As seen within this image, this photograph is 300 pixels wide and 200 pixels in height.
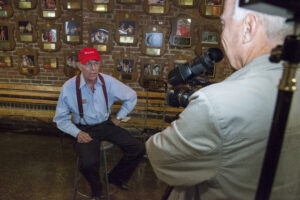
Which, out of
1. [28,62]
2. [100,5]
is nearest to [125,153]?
[100,5]

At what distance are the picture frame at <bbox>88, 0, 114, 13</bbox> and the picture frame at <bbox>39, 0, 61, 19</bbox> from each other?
0.55m

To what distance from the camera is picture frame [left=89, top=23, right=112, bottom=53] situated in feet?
11.6

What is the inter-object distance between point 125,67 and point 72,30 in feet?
3.46

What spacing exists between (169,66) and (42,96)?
7.50 ft

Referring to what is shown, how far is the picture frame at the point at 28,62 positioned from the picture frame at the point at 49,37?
0.73 feet

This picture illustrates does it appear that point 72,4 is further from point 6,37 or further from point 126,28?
point 6,37

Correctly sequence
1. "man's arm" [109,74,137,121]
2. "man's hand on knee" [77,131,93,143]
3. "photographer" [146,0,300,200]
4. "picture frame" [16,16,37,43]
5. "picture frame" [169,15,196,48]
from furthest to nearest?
"picture frame" [16,16,37,43] → "picture frame" [169,15,196,48] → "man's arm" [109,74,137,121] → "man's hand on knee" [77,131,93,143] → "photographer" [146,0,300,200]

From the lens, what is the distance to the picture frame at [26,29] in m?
3.63

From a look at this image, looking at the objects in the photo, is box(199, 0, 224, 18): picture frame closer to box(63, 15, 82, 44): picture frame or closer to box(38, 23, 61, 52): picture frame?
box(63, 15, 82, 44): picture frame

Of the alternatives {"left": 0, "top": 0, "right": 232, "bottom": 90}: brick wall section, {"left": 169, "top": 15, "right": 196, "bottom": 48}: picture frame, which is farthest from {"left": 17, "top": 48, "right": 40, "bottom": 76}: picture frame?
{"left": 169, "top": 15, "right": 196, "bottom": 48}: picture frame

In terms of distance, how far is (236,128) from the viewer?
21.9 inches

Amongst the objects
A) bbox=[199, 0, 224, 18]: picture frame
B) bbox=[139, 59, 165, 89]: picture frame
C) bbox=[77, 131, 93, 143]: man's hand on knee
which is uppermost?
bbox=[199, 0, 224, 18]: picture frame

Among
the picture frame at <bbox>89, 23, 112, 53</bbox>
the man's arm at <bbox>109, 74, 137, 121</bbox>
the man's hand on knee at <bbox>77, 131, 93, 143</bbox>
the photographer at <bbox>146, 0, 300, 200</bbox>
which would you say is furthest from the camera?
the picture frame at <bbox>89, 23, 112, 53</bbox>

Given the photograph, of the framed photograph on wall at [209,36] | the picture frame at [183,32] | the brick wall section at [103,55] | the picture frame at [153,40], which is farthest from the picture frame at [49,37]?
the framed photograph on wall at [209,36]
